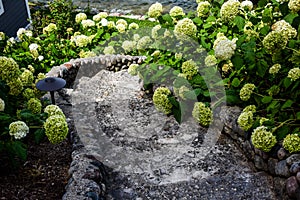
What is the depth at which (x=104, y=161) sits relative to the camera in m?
4.11

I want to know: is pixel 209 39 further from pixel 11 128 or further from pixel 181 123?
pixel 11 128

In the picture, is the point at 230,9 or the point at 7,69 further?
the point at 230,9

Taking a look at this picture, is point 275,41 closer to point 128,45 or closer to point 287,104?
point 287,104

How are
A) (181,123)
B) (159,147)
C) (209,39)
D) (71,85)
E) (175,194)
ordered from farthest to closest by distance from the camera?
(71,85) → (209,39) → (181,123) → (159,147) → (175,194)

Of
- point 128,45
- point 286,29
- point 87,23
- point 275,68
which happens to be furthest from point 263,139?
point 87,23

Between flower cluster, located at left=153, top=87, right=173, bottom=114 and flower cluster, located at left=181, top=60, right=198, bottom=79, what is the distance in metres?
0.27

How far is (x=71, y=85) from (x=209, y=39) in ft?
6.40

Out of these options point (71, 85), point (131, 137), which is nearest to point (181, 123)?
point (131, 137)

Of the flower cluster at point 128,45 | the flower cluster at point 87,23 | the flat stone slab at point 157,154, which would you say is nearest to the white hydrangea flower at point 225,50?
the flat stone slab at point 157,154

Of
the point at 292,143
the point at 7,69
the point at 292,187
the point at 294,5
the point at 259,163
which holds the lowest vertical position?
the point at 259,163

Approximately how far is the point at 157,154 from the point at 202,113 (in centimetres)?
62

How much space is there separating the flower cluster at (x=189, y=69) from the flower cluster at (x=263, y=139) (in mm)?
1155

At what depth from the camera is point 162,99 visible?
461 cm

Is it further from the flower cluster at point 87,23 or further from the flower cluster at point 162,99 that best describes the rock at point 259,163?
the flower cluster at point 87,23
